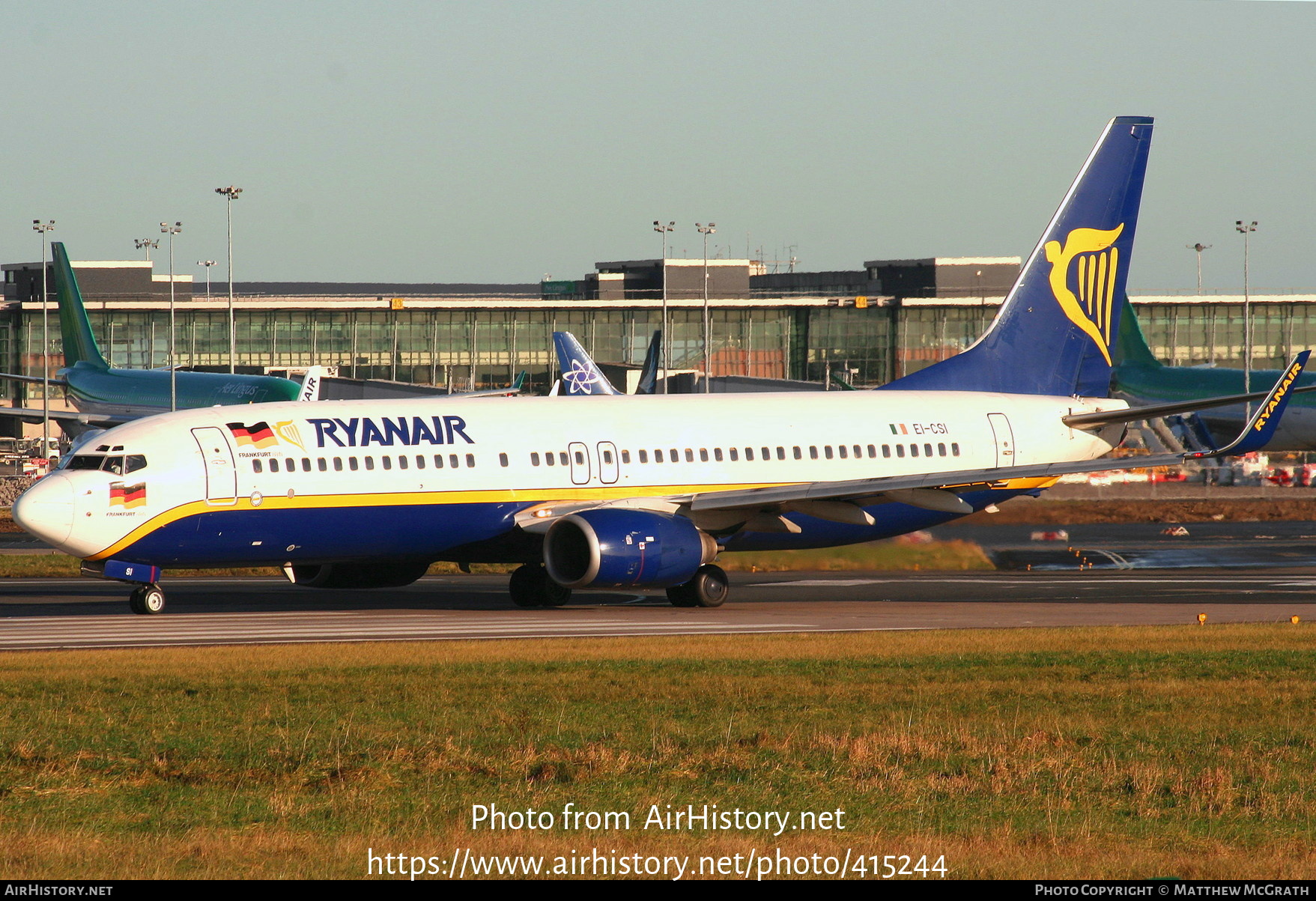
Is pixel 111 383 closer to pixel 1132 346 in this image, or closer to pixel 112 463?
pixel 1132 346

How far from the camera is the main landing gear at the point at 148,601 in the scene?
97.5ft

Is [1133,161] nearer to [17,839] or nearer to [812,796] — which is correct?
[812,796]

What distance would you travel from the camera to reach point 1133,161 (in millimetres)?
39812

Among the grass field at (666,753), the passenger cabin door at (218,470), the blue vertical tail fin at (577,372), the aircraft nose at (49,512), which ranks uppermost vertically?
the blue vertical tail fin at (577,372)

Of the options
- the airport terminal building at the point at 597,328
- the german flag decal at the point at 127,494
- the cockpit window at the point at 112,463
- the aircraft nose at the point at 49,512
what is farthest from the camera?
the airport terminal building at the point at 597,328

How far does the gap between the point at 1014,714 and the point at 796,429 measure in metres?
18.3

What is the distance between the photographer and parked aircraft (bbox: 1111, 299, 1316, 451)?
82250 mm

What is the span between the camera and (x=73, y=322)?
104 m

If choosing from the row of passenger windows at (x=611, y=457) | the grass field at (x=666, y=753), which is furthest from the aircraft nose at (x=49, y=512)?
the grass field at (x=666, y=753)

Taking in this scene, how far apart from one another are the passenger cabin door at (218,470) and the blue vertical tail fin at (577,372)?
90.7ft

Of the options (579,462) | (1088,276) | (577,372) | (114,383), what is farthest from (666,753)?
(114,383)

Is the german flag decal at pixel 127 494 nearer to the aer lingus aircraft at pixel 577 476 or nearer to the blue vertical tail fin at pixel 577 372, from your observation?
the aer lingus aircraft at pixel 577 476

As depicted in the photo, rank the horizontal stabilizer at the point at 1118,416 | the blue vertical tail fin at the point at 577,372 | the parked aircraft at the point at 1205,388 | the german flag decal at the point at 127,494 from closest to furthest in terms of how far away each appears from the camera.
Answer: the german flag decal at the point at 127,494 < the horizontal stabilizer at the point at 1118,416 < the blue vertical tail fin at the point at 577,372 < the parked aircraft at the point at 1205,388

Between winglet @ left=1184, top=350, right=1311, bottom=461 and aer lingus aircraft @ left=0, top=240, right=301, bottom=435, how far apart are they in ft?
207
